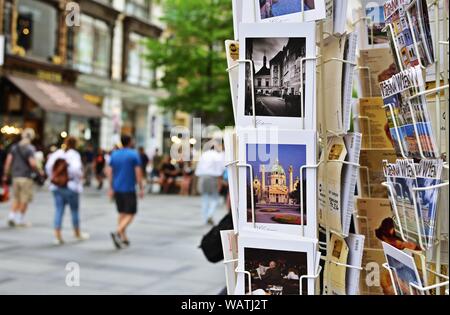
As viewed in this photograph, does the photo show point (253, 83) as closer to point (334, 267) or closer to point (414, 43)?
point (414, 43)

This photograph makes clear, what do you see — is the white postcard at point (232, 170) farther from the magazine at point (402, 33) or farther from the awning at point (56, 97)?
the awning at point (56, 97)

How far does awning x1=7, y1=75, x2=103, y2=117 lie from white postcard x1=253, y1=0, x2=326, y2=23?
800 inches

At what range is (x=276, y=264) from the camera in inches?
78.2

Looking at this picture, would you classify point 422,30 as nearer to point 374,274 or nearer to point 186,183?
point 374,274

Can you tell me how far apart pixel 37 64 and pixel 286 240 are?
74.7 ft

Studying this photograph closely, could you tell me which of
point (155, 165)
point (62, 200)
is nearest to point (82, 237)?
point (62, 200)

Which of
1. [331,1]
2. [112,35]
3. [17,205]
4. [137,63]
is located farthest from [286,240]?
[137,63]

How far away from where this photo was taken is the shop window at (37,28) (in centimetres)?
2266

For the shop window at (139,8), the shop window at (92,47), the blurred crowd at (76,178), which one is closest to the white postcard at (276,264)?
the blurred crowd at (76,178)

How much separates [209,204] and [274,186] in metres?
10.3

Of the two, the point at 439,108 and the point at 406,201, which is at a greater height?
the point at 439,108

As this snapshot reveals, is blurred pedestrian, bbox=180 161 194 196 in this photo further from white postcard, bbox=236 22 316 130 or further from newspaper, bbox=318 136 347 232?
white postcard, bbox=236 22 316 130

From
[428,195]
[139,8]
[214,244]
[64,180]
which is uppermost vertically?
[139,8]
